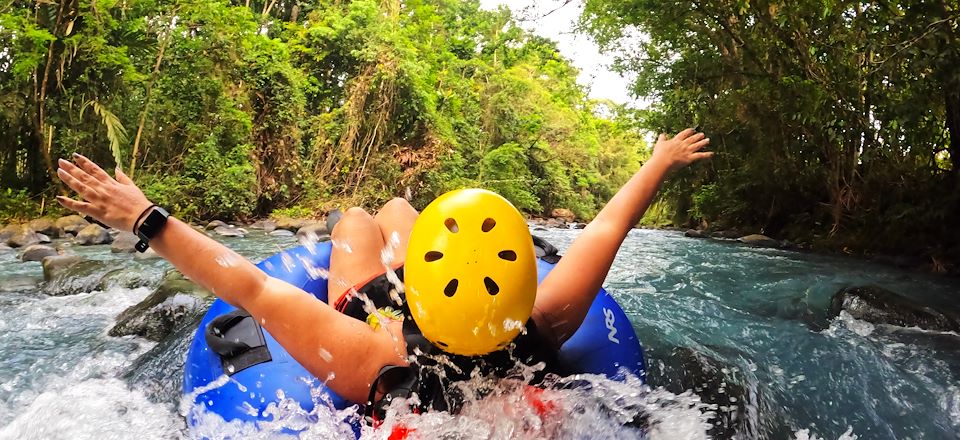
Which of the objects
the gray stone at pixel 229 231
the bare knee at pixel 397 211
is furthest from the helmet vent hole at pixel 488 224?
the gray stone at pixel 229 231

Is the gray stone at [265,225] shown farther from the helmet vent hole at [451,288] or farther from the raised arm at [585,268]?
the helmet vent hole at [451,288]

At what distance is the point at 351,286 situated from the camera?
2453 mm

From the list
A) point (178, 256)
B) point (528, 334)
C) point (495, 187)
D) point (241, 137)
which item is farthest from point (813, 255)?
point (495, 187)

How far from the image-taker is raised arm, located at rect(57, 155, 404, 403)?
1369mm

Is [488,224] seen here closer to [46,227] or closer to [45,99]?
[46,227]

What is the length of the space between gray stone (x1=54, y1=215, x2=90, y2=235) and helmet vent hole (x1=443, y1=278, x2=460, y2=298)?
924 centimetres

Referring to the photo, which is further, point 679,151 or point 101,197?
point 679,151

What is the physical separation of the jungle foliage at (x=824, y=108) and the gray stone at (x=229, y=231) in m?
7.09

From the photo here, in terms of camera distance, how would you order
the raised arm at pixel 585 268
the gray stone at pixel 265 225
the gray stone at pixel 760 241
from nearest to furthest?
1. the raised arm at pixel 585 268
2. the gray stone at pixel 760 241
3. the gray stone at pixel 265 225

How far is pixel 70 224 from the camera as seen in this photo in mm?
8859

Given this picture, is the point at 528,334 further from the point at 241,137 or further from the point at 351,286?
the point at 241,137

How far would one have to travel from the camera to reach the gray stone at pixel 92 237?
7793 mm

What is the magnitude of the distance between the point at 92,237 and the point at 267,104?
624 cm

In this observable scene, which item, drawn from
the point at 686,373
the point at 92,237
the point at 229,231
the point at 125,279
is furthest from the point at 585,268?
the point at 229,231
